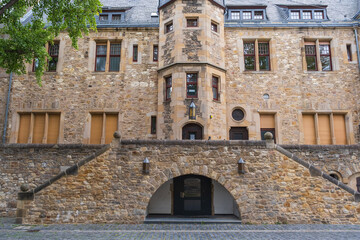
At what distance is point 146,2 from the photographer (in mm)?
18797

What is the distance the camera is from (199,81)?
1423 cm

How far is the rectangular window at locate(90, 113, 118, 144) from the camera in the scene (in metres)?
15.6

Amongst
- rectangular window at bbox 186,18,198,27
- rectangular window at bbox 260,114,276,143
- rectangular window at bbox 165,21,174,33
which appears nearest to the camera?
rectangular window at bbox 186,18,198,27

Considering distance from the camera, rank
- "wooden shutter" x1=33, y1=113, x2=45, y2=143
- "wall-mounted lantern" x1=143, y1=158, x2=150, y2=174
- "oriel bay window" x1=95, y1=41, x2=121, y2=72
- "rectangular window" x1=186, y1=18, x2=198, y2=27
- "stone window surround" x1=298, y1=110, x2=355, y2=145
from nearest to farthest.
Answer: "wall-mounted lantern" x1=143, y1=158, x2=150, y2=174 → "rectangular window" x1=186, y1=18, x2=198, y2=27 → "stone window surround" x1=298, y1=110, x2=355, y2=145 → "wooden shutter" x1=33, y1=113, x2=45, y2=143 → "oriel bay window" x1=95, y1=41, x2=121, y2=72

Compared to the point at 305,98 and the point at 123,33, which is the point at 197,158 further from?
the point at 123,33

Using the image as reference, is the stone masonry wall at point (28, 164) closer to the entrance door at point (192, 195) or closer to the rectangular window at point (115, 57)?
the entrance door at point (192, 195)

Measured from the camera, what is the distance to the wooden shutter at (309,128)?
15556 millimetres

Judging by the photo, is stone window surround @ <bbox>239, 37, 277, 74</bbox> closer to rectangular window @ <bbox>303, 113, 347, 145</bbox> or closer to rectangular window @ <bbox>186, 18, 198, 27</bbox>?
rectangular window @ <bbox>186, 18, 198, 27</bbox>

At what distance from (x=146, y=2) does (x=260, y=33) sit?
7848 mm

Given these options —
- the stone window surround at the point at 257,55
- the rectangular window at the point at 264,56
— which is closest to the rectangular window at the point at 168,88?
the stone window surround at the point at 257,55

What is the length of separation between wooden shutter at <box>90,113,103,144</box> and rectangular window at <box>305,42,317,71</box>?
12.3 meters

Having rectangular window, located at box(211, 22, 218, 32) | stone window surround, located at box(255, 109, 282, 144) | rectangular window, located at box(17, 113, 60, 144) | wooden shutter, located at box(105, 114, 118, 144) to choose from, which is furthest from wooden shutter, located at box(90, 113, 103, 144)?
stone window surround, located at box(255, 109, 282, 144)

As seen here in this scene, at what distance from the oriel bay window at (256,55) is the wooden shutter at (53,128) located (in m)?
11.2

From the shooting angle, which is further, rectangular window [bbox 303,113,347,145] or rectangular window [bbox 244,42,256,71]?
rectangular window [bbox 244,42,256,71]
